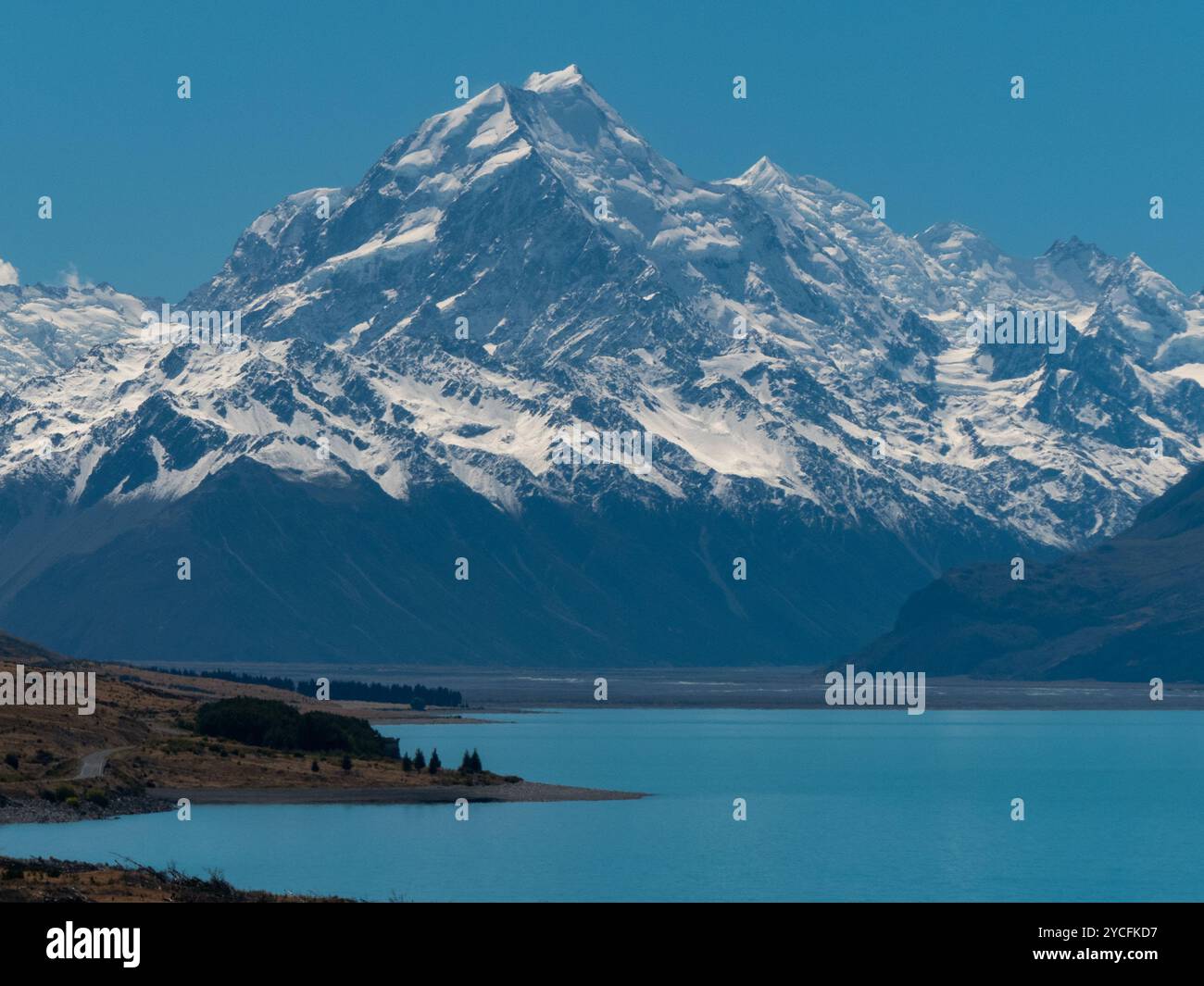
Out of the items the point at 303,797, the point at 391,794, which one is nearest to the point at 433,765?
the point at 391,794

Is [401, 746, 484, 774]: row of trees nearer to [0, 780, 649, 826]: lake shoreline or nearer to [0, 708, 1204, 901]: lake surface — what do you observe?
[0, 780, 649, 826]: lake shoreline

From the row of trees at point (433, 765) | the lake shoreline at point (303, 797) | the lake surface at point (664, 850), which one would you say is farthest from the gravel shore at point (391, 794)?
the row of trees at point (433, 765)

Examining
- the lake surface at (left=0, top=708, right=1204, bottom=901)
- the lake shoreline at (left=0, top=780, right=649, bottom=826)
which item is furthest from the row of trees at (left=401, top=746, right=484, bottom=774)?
the lake surface at (left=0, top=708, right=1204, bottom=901)

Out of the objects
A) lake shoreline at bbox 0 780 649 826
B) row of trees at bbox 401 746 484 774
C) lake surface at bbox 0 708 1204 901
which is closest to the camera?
lake surface at bbox 0 708 1204 901

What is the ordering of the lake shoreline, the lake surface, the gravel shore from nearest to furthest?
the lake surface → the lake shoreline → the gravel shore

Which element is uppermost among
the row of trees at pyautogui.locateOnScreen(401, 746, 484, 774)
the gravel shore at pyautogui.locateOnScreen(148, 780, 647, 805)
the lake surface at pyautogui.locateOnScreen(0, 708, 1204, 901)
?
the row of trees at pyautogui.locateOnScreen(401, 746, 484, 774)

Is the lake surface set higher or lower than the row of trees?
lower

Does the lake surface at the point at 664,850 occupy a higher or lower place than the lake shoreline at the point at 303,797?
lower

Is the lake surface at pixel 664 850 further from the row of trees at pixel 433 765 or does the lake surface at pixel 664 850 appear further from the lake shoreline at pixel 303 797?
the row of trees at pixel 433 765

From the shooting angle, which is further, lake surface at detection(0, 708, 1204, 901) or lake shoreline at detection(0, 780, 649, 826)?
lake shoreline at detection(0, 780, 649, 826)

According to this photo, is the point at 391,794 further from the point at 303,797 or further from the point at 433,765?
the point at 433,765

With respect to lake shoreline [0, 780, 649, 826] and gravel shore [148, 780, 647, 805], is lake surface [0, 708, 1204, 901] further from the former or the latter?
gravel shore [148, 780, 647, 805]
